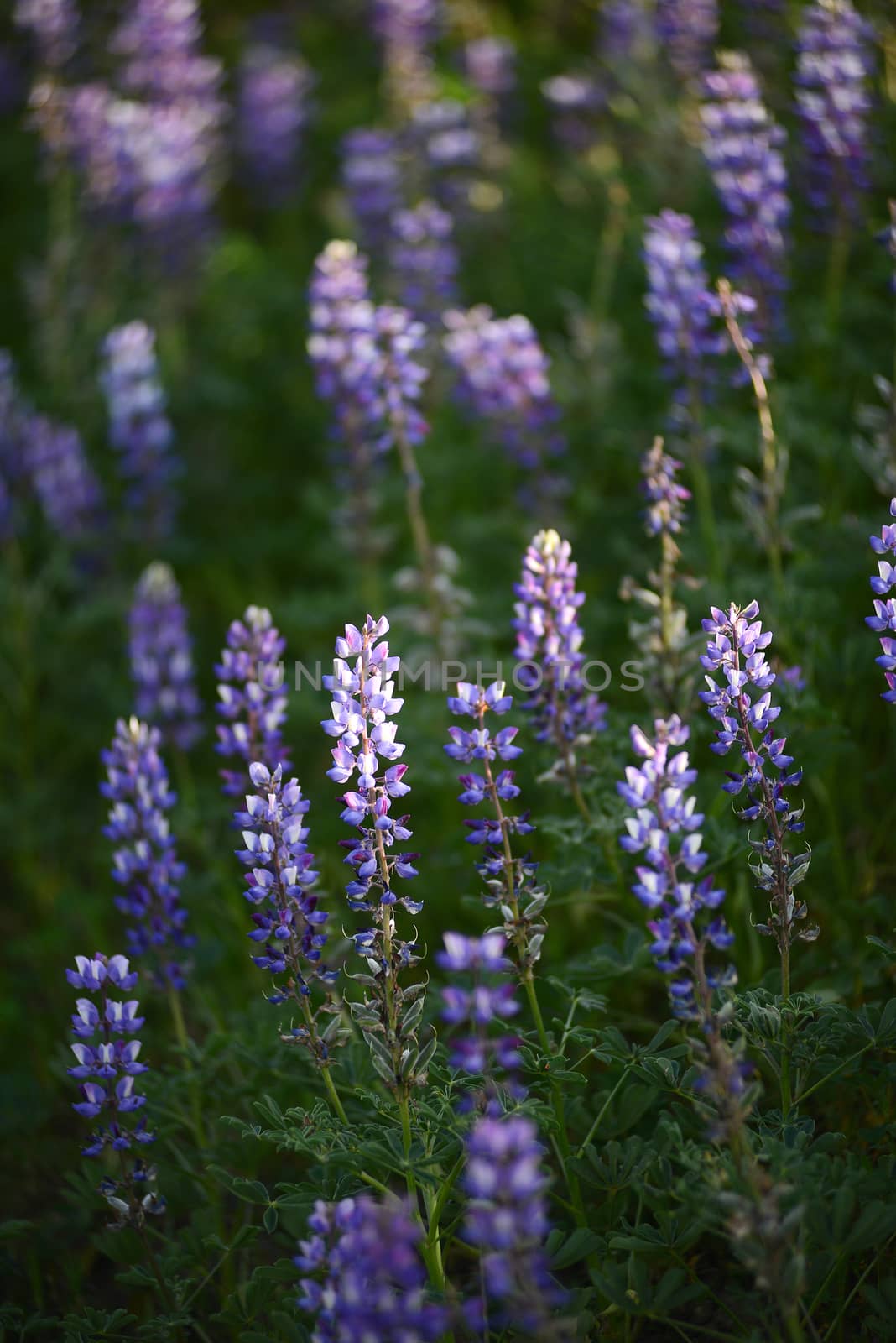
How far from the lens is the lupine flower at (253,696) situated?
105 inches

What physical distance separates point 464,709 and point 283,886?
0.49 metres

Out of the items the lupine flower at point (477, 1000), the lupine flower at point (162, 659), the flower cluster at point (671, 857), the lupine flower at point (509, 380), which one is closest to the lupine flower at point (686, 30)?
the lupine flower at point (509, 380)

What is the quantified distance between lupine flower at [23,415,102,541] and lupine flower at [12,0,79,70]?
6.49 feet

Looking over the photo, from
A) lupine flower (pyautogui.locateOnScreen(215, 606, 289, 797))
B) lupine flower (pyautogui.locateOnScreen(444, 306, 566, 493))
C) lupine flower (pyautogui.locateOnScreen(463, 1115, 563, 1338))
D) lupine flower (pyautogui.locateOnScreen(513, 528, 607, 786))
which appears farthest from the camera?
lupine flower (pyautogui.locateOnScreen(444, 306, 566, 493))

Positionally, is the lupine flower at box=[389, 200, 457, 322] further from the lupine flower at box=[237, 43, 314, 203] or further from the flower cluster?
the flower cluster

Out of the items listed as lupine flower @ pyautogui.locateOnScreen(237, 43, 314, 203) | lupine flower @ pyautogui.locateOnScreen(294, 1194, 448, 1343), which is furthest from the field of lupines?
lupine flower @ pyautogui.locateOnScreen(237, 43, 314, 203)

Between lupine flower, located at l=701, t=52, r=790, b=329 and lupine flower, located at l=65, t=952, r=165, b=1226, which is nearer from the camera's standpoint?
lupine flower, located at l=65, t=952, r=165, b=1226

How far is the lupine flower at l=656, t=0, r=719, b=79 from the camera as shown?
485 cm

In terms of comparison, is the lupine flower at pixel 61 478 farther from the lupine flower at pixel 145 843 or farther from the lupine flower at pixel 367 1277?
the lupine flower at pixel 367 1277

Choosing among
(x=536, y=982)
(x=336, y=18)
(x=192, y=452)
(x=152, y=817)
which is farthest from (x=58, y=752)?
(x=336, y=18)

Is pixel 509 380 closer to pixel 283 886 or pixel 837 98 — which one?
pixel 837 98

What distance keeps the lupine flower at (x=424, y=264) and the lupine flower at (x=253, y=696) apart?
2444 mm

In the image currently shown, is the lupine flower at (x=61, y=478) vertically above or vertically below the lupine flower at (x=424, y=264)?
below

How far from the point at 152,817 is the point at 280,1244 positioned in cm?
104
